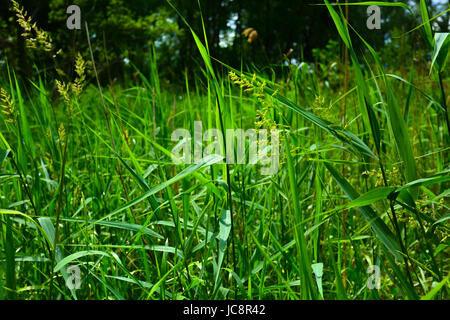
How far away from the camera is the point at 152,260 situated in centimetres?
91

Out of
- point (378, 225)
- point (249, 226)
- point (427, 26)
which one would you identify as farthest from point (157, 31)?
point (378, 225)

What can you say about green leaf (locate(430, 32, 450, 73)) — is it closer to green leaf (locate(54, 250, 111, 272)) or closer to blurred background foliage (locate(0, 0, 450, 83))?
blurred background foliage (locate(0, 0, 450, 83))

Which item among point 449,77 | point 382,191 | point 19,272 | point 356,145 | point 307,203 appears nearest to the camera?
point 382,191

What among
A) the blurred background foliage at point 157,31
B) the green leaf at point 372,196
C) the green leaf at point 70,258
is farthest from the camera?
the blurred background foliage at point 157,31

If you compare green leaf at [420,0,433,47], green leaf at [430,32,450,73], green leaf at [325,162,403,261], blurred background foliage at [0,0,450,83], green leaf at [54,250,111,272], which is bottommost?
green leaf at [54,250,111,272]

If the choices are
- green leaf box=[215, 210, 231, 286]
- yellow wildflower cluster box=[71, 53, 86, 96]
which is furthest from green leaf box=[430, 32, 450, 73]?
yellow wildflower cluster box=[71, 53, 86, 96]

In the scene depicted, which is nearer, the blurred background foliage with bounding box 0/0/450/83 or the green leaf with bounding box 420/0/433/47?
the green leaf with bounding box 420/0/433/47

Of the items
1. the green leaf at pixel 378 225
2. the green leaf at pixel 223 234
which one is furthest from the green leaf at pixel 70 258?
the green leaf at pixel 378 225

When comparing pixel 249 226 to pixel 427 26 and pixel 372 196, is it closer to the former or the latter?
pixel 372 196

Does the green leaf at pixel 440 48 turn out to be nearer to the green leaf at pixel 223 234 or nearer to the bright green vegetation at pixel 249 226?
the bright green vegetation at pixel 249 226

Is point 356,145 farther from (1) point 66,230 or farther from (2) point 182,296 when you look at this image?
(1) point 66,230
